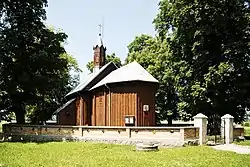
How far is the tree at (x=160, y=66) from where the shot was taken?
106 ft

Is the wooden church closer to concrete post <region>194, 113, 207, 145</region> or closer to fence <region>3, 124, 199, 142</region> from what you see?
fence <region>3, 124, 199, 142</region>

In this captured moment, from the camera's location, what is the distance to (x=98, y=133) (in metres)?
22.5

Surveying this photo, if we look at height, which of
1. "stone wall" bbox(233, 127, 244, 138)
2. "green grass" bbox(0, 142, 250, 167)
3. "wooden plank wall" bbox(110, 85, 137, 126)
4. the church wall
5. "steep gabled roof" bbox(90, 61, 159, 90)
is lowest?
"green grass" bbox(0, 142, 250, 167)

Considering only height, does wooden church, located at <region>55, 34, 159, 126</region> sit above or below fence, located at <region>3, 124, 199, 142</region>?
above

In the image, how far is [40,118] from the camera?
41156 millimetres

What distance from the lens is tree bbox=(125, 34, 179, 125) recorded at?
106ft

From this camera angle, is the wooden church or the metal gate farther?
the wooden church

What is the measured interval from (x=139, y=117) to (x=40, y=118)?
64.4 ft

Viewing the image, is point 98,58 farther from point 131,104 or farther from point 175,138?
point 175,138

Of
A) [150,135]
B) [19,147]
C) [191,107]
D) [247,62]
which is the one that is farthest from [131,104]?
Result: [247,62]

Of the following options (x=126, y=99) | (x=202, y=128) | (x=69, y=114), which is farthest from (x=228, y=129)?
(x=69, y=114)

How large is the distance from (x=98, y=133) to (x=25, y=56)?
1077cm

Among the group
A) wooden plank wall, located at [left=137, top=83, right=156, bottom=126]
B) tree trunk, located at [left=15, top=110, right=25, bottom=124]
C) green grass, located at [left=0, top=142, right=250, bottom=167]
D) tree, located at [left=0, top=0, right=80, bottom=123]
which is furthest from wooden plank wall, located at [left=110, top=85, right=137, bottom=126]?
tree trunk, located at [left=15, top=110, right=25, bottom=124]

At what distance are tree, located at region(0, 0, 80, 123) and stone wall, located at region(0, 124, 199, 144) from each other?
3.30m
